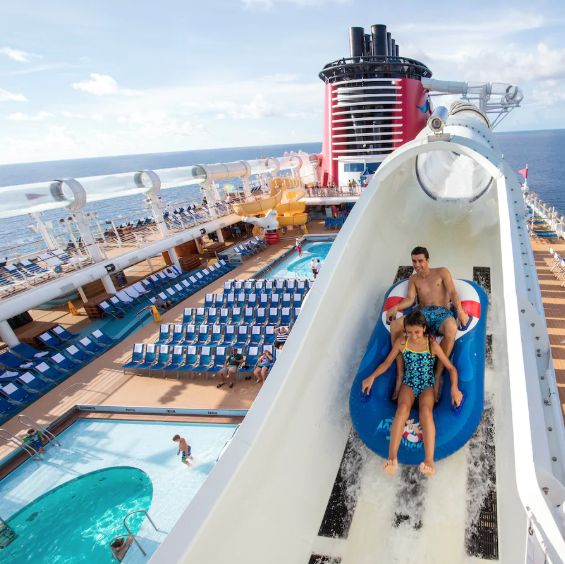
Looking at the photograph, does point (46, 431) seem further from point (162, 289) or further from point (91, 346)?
point (162, 289)

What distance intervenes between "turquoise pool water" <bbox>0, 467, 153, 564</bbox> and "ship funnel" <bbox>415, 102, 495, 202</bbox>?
7.17m

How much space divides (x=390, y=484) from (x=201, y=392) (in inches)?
218

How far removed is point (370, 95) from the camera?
20.5m

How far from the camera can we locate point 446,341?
10.3ft

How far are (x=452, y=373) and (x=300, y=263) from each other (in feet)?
42.9

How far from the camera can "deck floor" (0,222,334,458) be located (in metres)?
7.30

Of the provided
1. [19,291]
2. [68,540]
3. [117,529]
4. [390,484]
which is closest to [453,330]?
[390,484]

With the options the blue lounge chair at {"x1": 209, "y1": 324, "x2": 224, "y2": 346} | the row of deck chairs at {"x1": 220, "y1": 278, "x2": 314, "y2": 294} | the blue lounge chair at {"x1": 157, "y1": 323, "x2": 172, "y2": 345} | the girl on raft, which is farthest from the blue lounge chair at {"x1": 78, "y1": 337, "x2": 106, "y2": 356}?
the girl on raft

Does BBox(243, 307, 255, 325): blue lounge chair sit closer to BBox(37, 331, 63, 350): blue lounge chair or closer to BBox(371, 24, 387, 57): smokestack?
BBox(37, 331, 63, 350): blue lounge chair

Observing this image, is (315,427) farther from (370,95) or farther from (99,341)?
(370,95)

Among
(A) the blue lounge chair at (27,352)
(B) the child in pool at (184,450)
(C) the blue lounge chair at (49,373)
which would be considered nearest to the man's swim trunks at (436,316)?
(B) the child in pool at (184,450)

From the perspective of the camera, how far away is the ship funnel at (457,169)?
5.75 meters

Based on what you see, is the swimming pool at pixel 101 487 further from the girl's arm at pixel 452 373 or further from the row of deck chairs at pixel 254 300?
the row of deck chairs at pixel 254 300

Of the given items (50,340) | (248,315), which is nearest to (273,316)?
(248,315)
